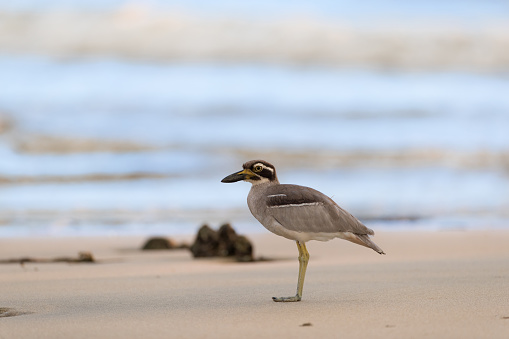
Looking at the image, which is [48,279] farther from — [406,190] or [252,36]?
[252,36]

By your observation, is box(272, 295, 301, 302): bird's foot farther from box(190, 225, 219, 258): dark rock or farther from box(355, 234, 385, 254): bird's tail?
box(190, 225, 219, 258): dark rock

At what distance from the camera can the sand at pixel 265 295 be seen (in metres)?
5.26

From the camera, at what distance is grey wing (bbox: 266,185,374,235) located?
6.70 meters

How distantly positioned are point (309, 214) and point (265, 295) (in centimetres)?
89

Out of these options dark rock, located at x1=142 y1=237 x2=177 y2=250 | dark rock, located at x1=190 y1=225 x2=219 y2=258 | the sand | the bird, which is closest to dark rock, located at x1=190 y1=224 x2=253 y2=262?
dark rock, located at x1=190 y1=225 x2=219 y2=258

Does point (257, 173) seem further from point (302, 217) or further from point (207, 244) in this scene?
point (207, 244)

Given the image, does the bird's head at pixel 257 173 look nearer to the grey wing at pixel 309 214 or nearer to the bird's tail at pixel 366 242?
the grey wing at pixel 309 214

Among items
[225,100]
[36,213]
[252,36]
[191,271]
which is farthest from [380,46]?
[191,271]

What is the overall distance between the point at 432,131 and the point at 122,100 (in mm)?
9562

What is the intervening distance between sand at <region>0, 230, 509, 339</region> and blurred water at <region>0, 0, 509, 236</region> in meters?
4.57

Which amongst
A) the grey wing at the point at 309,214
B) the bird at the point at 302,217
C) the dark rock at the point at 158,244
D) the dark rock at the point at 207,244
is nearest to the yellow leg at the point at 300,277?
the bird at the point at 302,217

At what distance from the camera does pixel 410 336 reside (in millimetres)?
4918

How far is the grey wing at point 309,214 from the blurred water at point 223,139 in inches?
315

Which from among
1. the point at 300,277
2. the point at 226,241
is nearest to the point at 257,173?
the point at 300,277
